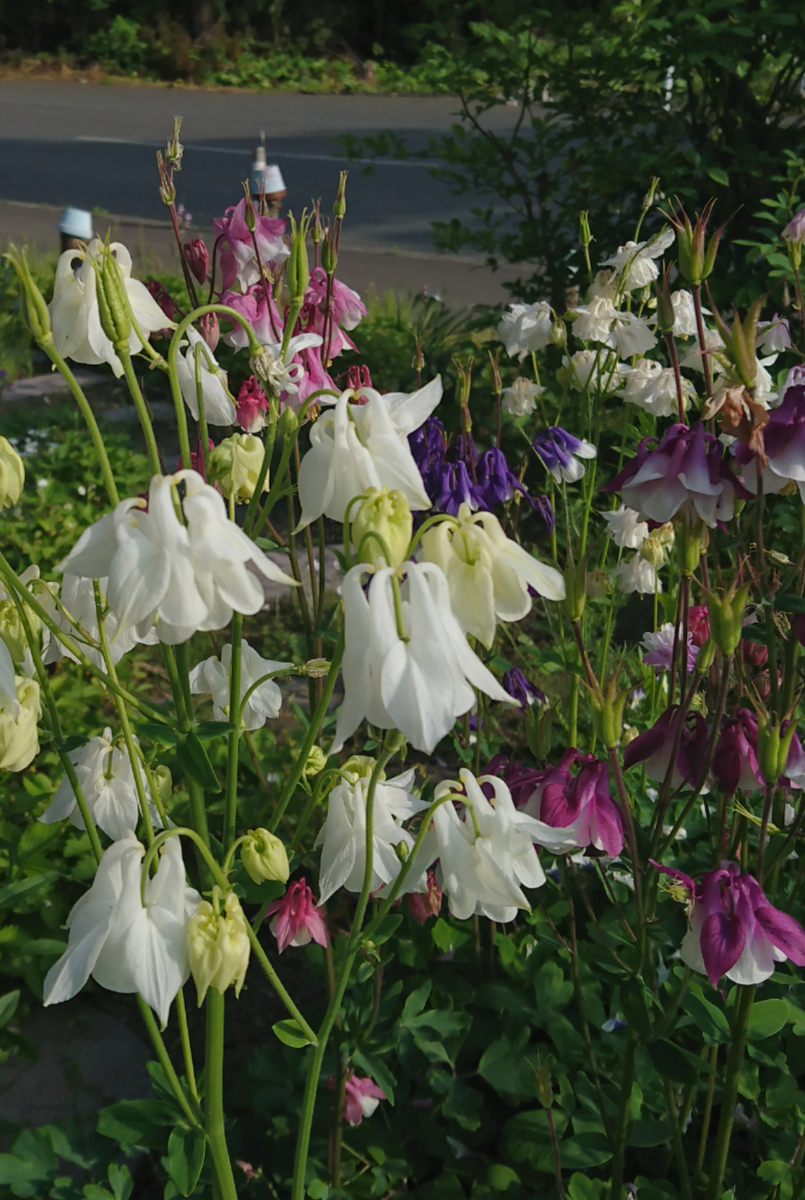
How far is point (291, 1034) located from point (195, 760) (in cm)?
32

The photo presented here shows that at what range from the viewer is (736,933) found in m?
1.16

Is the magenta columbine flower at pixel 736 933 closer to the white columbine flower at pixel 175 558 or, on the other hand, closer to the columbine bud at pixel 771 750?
the columbine bud at pixel 771 750

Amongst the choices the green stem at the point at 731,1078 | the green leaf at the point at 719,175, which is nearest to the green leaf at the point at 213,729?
the green stem at the point at 731,1078

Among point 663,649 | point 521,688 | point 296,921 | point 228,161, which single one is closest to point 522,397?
point 521,688

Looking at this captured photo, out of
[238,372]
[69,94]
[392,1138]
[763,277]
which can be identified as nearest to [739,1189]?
[392,1138]

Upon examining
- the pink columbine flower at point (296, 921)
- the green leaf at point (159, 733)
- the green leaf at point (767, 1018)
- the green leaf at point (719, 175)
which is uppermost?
the green leaf at point (719, 175)

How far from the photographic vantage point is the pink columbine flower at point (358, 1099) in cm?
164

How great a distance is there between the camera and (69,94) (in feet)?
50.2

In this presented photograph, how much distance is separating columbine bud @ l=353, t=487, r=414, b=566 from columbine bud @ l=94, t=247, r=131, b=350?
0.85ft

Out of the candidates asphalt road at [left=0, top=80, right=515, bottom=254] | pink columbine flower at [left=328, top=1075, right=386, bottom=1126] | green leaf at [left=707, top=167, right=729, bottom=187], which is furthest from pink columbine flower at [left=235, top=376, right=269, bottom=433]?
asphalt road at [left=0, top=80, right=515, bottom=254]

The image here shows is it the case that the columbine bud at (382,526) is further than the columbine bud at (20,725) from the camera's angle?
No

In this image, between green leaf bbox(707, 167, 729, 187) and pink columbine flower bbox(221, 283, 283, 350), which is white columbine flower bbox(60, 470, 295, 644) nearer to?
pink columbine flower bbox(221, 283, 283, 350)

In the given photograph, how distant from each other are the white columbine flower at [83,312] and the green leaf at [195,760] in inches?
14.2

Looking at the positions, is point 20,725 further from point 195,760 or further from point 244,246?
point 244,246
